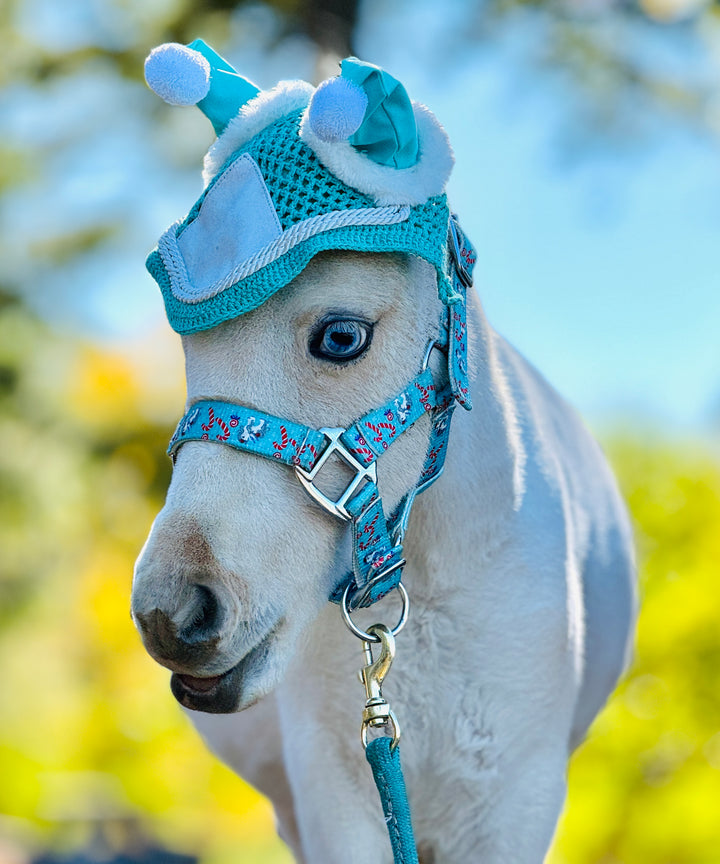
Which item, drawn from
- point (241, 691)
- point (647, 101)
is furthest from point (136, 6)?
point (241, 691)

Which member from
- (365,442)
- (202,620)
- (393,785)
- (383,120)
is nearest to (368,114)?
(383,120)

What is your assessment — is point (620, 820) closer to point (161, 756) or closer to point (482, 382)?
point (161, 756)

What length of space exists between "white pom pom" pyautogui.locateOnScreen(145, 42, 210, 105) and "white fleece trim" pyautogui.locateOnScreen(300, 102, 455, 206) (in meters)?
0.21

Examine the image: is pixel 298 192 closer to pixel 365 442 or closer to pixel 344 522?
pixel 365 442

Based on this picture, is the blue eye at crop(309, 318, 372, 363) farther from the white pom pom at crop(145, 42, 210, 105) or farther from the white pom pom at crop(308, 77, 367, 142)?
the white pom pom at crop(145, 42, 210, 105)

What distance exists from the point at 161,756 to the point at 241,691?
8.38m

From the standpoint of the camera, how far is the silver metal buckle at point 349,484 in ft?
4.35


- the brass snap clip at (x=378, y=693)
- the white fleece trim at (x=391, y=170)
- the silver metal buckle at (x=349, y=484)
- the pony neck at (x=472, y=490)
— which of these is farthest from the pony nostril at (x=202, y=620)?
the white fleece trim at (x=391, y=170)

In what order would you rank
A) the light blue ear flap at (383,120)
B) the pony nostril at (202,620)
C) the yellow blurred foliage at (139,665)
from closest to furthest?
the pony nostril at (202,620) → the light blue ear flap at (383,120) → the yellow blurred foliage at (139,665)

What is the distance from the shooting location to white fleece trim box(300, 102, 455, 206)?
1.37 meters

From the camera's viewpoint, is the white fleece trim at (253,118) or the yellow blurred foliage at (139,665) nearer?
the white fleece trim at (253,118)

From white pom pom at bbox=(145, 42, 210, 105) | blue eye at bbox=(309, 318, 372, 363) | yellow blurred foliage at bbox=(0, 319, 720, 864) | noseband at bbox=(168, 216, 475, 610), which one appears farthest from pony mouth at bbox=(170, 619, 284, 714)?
yellow blurred foliage at bbox=(0, 319, 720, 864)

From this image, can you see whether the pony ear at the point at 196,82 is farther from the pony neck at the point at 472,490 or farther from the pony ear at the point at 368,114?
the pony neck at the point at 472,490

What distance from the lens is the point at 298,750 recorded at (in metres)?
1.81
